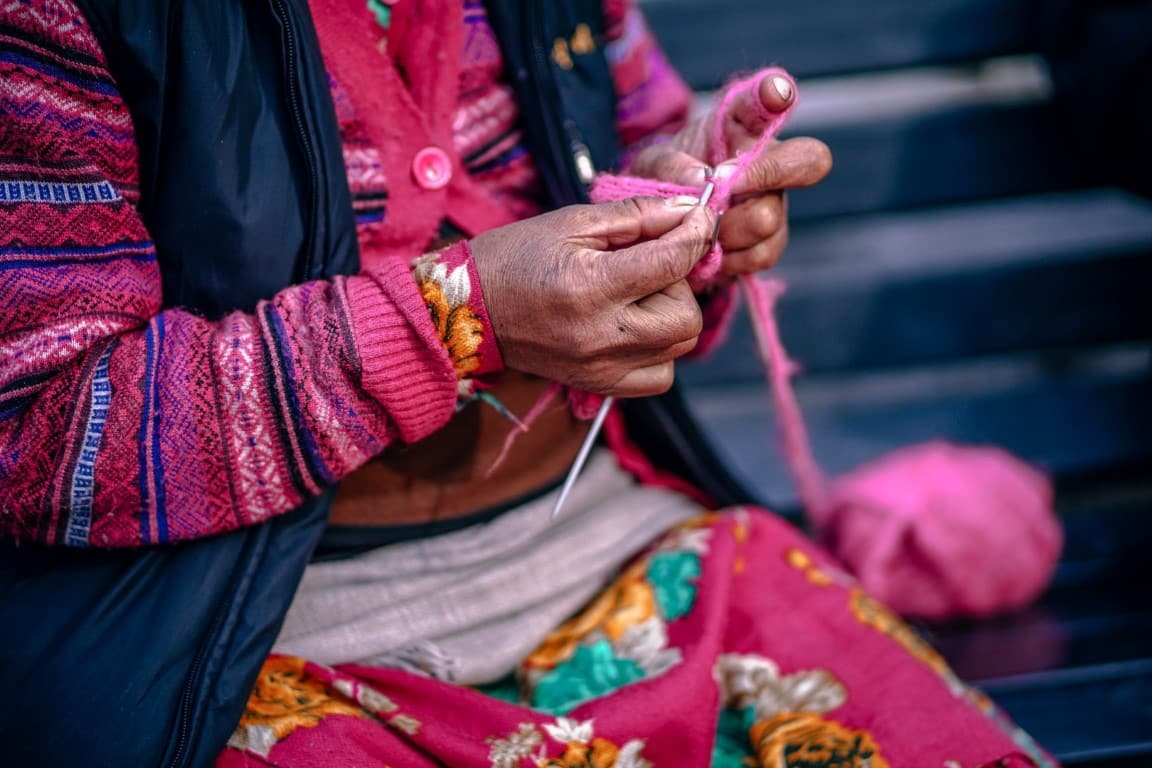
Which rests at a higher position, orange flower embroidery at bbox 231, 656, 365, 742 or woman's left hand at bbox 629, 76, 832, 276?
woman's left hand at bbox 629, 76, 832, 276

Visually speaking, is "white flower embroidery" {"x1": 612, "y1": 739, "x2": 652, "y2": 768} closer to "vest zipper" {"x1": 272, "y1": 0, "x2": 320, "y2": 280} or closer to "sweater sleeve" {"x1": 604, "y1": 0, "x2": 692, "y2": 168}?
"vest zipper" {"x1": 272, "y1": 0, "x2": 320, "y2": 280}

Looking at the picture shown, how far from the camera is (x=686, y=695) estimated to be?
0.86m

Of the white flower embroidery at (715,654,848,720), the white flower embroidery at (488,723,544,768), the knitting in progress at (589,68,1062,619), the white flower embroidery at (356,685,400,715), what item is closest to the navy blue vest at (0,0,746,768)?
the white flower embroidery at (356,685,400,715)

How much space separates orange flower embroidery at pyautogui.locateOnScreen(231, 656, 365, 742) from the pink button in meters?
0.50

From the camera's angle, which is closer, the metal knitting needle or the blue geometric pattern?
the blue geometric pattern

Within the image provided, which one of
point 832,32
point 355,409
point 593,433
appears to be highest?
point 832,32

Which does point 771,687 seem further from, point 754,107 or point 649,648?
point 754,107

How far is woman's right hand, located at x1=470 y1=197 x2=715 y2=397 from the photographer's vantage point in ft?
2.43

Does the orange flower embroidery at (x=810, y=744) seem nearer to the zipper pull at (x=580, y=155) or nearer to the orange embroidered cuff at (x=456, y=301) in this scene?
the orange embroidered cuff at (x=456, y=301)

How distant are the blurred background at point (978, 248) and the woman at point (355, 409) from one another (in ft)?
1.93

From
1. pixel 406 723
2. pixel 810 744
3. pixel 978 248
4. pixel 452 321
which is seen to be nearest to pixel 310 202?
pixel 452 321

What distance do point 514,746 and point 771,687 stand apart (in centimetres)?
30

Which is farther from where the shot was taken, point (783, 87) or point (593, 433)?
point (593, 433)

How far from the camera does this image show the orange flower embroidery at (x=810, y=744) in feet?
2.79
